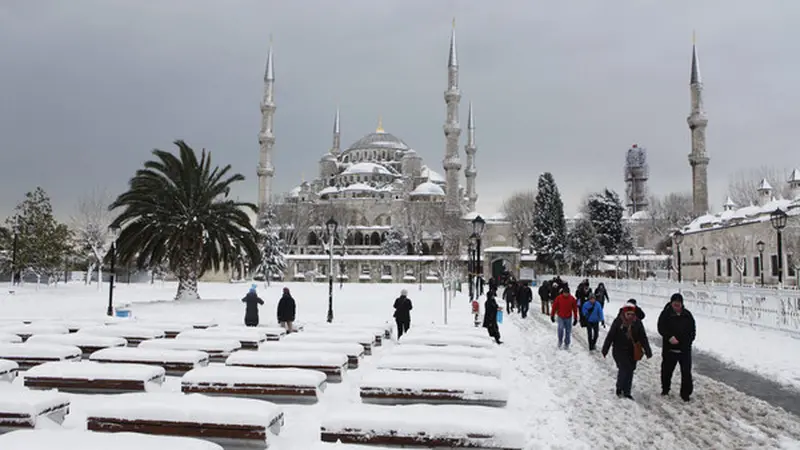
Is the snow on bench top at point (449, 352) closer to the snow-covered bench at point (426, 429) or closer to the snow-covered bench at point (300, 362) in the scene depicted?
the snow-covered bench at point (300, 362)

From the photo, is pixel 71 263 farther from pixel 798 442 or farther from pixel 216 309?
pixel 798 442

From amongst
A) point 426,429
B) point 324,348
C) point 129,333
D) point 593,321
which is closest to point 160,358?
point 324,348

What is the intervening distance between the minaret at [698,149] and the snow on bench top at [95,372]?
55675 millimetres

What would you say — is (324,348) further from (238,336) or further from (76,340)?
(76,340)

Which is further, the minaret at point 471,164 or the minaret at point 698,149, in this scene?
the minaret at point 471,164

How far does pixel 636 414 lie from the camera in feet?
21.0

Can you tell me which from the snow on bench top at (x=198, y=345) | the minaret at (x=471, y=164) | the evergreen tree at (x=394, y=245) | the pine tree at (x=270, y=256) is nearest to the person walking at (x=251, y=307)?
the snow on bench top at (x=198, y=345)

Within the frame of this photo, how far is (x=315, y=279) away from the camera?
4831cm

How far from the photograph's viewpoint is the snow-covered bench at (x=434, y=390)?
19.1 ft

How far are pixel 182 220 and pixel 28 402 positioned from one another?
1757cm

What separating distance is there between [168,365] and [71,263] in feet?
103

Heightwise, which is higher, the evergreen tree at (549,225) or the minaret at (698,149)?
the minaret at (698,149)

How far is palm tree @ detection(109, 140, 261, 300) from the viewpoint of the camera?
70.0 feet

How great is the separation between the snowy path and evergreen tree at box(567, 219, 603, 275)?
42843 mm
